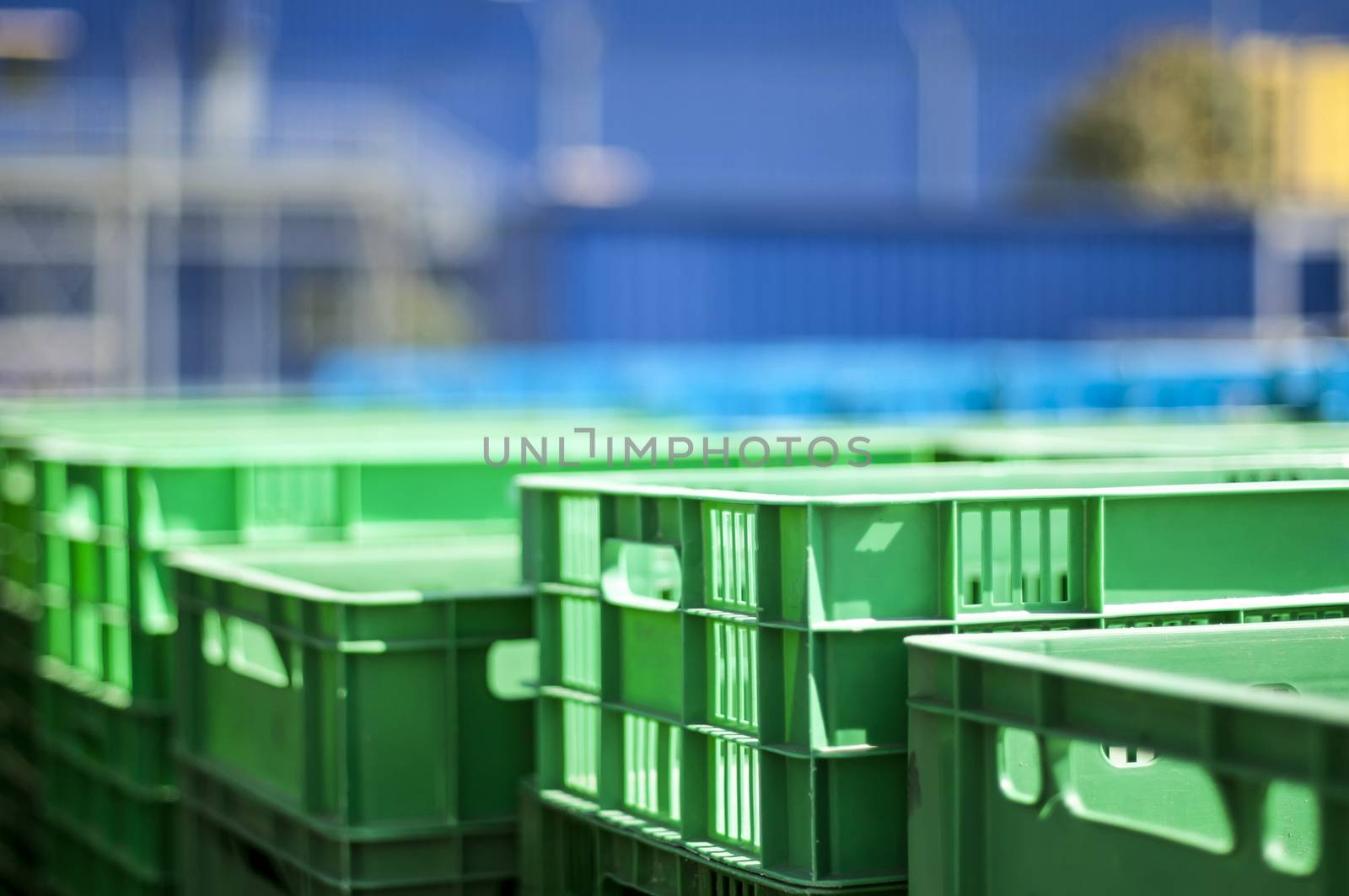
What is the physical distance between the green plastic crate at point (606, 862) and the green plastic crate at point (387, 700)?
0.22m

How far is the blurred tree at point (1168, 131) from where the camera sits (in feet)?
154

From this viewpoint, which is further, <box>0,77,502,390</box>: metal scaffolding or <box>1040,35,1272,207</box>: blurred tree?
<box>1040,35,1272,207</box>: blurred tree

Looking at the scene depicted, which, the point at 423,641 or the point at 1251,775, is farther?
the point at 423,641

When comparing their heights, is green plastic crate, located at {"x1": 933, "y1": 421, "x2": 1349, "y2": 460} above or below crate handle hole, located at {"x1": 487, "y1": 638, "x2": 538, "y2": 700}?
above

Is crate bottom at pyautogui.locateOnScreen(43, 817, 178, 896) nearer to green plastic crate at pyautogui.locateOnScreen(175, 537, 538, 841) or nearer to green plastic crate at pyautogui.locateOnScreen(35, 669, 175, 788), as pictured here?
green plastic crate at pyautogui.locateOnScreen(35, 669, 175, 788)

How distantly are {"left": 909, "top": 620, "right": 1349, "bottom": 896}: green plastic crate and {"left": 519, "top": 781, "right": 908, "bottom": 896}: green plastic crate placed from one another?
1.17 feet

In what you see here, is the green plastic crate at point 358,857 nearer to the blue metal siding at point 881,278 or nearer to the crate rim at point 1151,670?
the crate rim at point 1151,670

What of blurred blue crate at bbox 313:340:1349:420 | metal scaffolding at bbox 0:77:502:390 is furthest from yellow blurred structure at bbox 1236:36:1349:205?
blurred blue crate at bbox 313:340:1349:420

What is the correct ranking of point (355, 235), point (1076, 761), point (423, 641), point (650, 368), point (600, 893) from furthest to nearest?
point (355, 235), point (650, 368), point (423, 641), point (600, 893), point (1076, 761)

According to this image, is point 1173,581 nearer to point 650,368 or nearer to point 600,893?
point 600,893

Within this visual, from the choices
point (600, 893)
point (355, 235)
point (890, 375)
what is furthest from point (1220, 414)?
point (355, 235)

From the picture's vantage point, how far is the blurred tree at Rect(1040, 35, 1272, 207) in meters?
46.9

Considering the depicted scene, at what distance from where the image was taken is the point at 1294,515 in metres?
3.91

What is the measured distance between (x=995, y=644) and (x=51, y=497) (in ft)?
13.3
